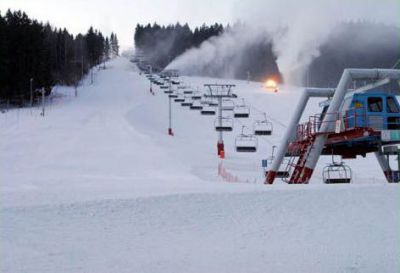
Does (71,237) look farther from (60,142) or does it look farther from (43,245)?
(60,142)

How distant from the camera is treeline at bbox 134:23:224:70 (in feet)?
494

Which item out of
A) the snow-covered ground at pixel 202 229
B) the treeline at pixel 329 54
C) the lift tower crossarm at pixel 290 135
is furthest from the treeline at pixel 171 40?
the snow-covered ground at pixel 202 229

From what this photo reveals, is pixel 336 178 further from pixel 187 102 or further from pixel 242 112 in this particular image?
pixel 187 102

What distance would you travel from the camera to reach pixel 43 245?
29.1ft

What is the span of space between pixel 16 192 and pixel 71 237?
424 cm

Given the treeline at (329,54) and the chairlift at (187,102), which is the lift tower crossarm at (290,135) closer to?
the chairlift at (187,102)

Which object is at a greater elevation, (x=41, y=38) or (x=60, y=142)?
(x=41, y=38)

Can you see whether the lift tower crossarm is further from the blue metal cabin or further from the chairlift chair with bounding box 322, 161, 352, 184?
the blue metal cabin

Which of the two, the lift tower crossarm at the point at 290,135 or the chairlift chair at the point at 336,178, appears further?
the lift tower crossarm at the point at 290,135

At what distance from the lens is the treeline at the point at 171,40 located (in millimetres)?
150625

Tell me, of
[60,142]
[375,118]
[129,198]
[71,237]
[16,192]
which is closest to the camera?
[71,237]

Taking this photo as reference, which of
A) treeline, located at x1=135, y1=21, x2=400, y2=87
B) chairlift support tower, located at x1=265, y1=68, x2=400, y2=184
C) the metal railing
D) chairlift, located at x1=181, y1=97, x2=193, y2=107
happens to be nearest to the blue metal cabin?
the metal railing

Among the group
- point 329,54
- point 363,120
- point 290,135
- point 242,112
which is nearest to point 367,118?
point 363,120

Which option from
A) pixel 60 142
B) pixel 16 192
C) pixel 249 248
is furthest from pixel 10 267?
pixel 60 142
